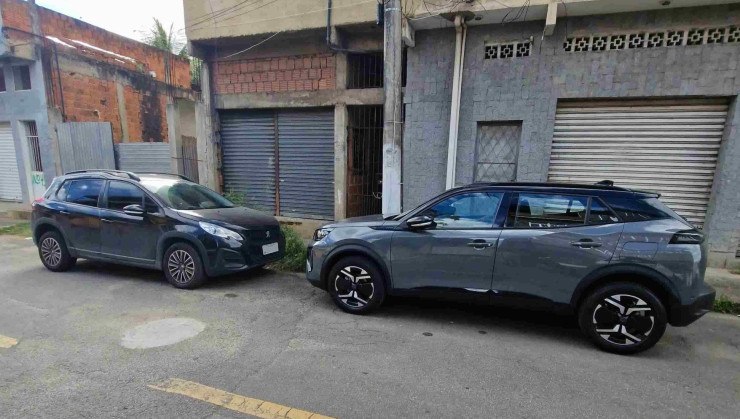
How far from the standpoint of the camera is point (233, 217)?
5305mm

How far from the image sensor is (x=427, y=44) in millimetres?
7035

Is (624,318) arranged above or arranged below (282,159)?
below

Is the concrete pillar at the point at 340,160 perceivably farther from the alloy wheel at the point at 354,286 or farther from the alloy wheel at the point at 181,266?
the alloy wheel at the point at 354,286

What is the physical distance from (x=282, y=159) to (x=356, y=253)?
545 cm

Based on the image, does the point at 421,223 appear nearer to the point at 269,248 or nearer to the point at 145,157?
the point at 269,248

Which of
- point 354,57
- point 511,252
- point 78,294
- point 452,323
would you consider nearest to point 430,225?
point 511,252

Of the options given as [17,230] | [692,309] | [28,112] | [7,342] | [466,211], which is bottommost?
[17,230]

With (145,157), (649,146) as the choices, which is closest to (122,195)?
(145,157)

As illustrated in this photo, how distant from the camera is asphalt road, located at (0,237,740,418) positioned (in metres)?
2.64

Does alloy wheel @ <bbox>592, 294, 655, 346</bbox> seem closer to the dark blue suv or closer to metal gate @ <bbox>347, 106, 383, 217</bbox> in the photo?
the dark blue suv

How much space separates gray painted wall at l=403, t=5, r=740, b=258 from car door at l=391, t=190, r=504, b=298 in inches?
125

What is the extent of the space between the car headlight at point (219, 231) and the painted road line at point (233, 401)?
2347 mm

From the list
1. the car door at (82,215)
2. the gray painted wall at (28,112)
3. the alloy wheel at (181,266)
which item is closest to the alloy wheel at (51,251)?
the car door at (82,215)

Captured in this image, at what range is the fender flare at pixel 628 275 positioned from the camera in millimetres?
3325
